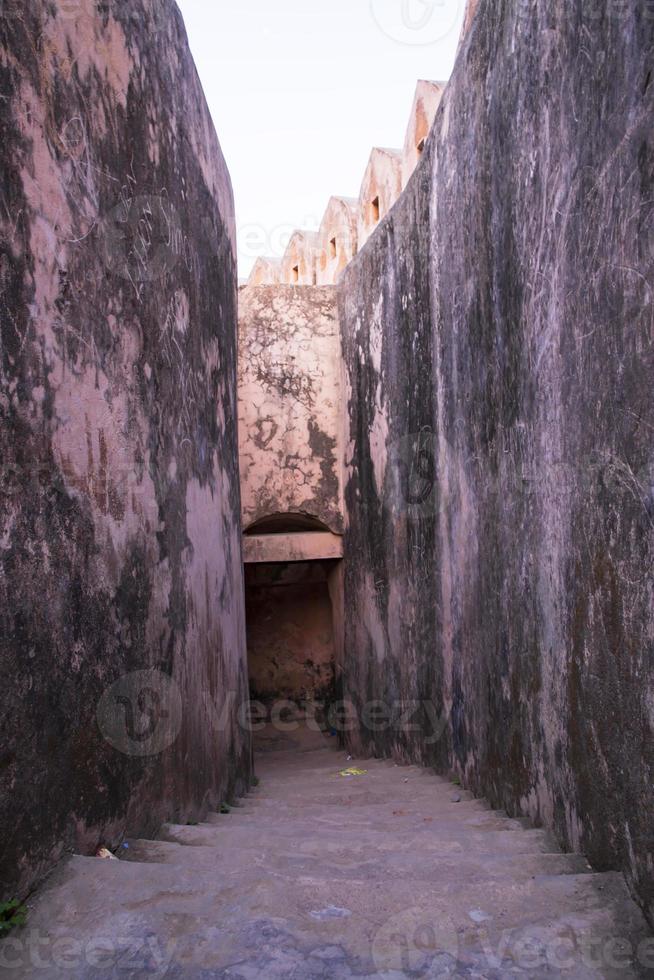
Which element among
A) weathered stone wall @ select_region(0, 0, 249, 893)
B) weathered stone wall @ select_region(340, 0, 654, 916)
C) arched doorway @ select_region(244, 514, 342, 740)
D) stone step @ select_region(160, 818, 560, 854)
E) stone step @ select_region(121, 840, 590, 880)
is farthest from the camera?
arched doorway @ select_region(244, 514, 342, 740)

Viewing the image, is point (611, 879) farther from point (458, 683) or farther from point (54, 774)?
point (458, 683)

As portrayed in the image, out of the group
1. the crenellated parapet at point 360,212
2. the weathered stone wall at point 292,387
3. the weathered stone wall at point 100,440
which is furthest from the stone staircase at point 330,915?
the weathered stone wall at point 292,387

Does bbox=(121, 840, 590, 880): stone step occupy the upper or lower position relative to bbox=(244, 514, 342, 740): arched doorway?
upper

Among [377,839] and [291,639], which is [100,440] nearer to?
[377,839]

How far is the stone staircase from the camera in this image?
1840mm

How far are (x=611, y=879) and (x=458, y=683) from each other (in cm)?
234

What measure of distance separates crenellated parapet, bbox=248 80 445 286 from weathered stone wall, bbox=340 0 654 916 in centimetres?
212

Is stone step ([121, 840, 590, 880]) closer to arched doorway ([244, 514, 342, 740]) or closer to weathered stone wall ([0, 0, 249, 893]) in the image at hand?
weathered stone wall ([0, 0, 249, 893])

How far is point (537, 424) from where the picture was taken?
10.6ft

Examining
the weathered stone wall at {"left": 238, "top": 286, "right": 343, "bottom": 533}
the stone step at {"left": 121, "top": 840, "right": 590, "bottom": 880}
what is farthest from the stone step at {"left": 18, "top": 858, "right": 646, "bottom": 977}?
the weathered stone wall at {"left": 238, "top": 286, "right": 343, "bottom": 533}

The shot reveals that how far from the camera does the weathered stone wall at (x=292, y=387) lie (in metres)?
8.29

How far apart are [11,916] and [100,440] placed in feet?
4.79

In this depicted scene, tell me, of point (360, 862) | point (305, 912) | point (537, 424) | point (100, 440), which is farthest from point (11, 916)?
point (537, 424)

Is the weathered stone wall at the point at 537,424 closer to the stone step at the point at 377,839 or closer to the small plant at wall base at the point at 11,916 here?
the stone step at the point at 377,839
